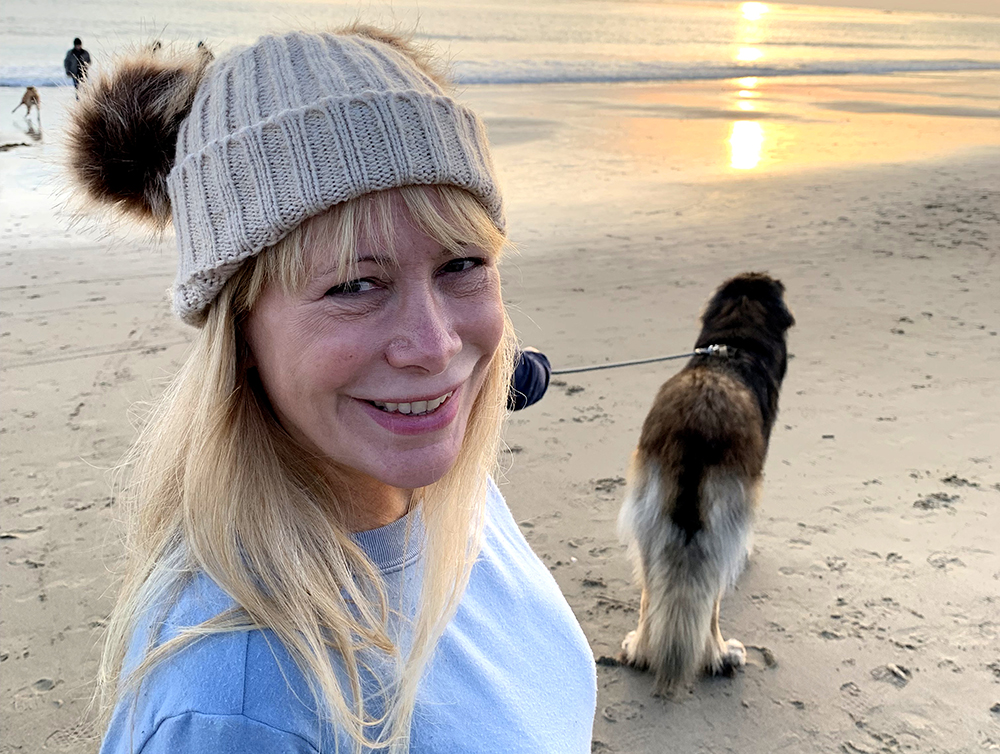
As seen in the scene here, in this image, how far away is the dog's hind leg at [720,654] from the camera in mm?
3418

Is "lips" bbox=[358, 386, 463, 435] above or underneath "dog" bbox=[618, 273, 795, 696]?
above

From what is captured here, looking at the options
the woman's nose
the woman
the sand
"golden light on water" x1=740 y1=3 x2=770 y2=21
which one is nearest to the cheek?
the woman

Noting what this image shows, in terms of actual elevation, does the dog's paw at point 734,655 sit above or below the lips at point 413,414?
below

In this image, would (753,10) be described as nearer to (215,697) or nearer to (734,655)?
(734,655)

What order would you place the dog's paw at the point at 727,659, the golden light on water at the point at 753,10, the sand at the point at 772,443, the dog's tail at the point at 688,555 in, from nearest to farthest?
the dog's tail at the point at 688,555, the sand at the point at 772,443, the dog's paw at the point at 727,659, the golden light on water at the point at 753,10

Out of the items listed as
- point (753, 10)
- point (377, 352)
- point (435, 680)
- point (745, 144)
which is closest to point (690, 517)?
point (435, 680)

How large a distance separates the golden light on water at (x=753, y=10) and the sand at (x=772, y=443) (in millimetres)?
57655

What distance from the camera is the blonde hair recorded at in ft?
3.38

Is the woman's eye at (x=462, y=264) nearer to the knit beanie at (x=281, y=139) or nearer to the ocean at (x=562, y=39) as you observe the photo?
the knit beanie at (x=281, y=139)

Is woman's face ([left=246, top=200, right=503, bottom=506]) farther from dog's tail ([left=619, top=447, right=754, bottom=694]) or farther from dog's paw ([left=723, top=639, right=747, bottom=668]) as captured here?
dog's paw ([left=723, top=639, right=747, bottom=668])

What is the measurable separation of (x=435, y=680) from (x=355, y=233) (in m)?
0.69

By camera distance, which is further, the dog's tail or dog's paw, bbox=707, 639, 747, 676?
dog's paw, bbox=707, 639, 747, 676

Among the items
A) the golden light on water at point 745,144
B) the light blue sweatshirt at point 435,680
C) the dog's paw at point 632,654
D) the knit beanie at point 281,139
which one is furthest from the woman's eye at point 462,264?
the golden light on water at point 745,144

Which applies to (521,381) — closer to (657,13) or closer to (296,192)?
(296,192)
